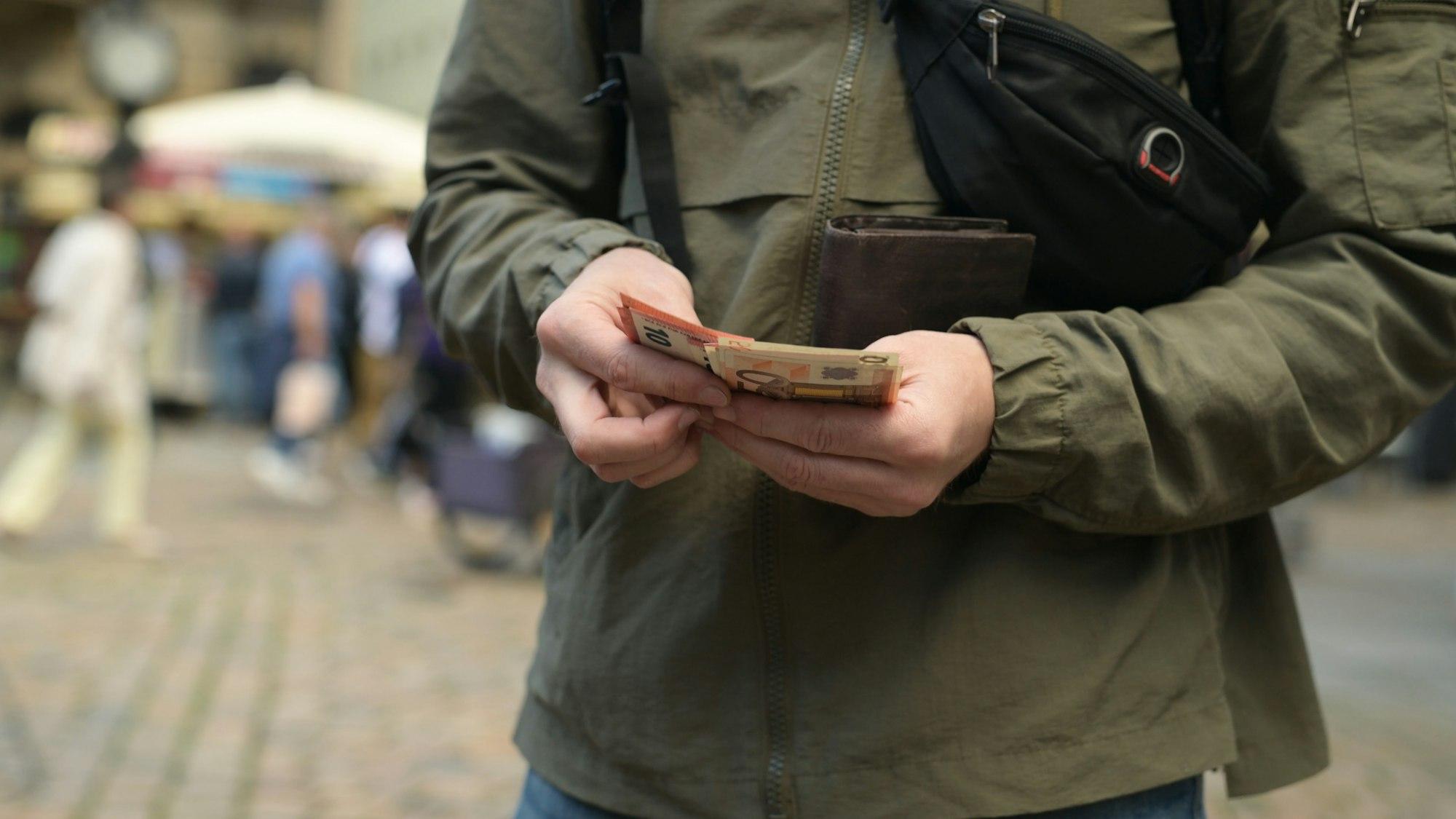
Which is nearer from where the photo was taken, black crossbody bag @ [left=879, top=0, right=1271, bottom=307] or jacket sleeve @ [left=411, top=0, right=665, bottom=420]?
black crossbody bag @ [left=879, top=0, right=1271, bottom=307]

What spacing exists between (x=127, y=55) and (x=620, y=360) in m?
28.2

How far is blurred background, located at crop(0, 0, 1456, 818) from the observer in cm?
482

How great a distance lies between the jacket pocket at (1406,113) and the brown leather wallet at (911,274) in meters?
0.31

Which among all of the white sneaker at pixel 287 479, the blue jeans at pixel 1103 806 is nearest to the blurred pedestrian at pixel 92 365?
the white sneaker at pixel 287 479

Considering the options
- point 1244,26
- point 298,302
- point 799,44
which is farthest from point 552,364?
point 298,302

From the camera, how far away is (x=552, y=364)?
4.09 feet

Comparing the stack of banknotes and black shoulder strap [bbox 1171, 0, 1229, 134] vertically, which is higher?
black shoulder strap [bbox 1171, 0, 1229, 134]

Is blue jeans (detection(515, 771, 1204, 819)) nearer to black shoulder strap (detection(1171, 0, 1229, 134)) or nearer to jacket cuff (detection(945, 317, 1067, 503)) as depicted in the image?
jacket cuff (detection(945, 317, 1067, 503))

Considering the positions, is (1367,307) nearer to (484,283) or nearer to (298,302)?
(484,283)

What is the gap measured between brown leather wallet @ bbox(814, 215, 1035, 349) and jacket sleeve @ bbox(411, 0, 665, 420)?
0.35 metres

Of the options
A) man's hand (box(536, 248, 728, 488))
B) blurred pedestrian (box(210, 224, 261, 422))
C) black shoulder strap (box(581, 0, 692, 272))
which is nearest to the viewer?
man's hand (box(536, 248, 728, 488))

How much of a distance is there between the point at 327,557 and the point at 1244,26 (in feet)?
25.4

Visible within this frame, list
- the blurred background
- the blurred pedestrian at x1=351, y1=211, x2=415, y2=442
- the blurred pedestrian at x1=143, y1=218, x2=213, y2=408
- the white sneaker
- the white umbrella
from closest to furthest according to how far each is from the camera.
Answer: the blurred background, the white sneaker, the blurred pedestrian at x1=351, y1=211, x2=415, y2=442, the white umbrella, the blurred pedestrian at x1=143, y1=218, x2=213, y2=408

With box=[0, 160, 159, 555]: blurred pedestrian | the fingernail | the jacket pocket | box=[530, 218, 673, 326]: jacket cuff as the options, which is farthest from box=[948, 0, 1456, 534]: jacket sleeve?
box=[0, 160, 159, 555]: blurred pedestrian
